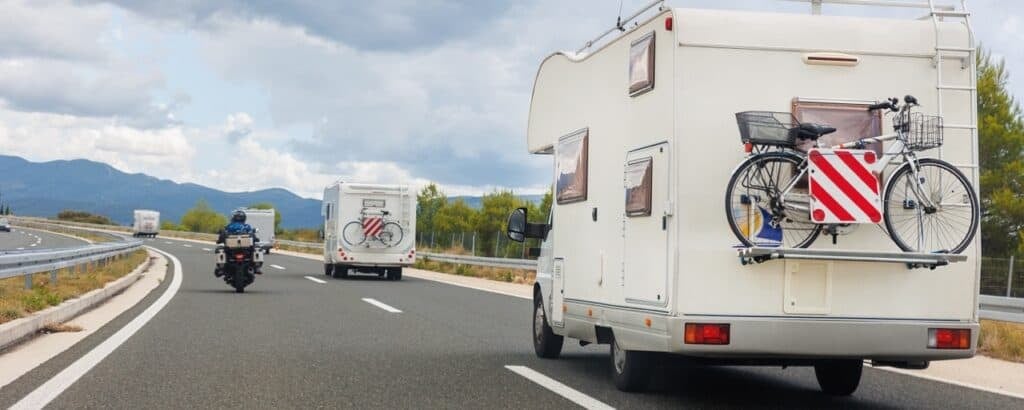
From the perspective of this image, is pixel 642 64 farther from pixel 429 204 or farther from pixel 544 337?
pixel 429 204

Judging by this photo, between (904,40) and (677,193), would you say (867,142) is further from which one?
(677,193)

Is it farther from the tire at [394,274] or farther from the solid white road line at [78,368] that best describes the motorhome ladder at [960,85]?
the tire at [394,274]

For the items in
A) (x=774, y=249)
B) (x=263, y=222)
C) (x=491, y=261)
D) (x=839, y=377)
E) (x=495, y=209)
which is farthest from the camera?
(x=495, y=209)

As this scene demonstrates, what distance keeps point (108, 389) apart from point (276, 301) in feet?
35.2

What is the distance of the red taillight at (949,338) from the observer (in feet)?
22.7

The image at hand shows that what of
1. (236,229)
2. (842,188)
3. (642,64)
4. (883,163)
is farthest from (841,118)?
(236,229)

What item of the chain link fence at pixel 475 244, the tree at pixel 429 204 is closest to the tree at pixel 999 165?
the chain link fence at pixel 475 244

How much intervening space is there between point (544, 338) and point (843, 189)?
14.1 feet

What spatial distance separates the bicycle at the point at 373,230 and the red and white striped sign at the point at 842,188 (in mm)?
22818

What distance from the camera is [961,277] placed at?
22.7 ft

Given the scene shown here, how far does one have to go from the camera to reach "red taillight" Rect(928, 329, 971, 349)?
6.91 m

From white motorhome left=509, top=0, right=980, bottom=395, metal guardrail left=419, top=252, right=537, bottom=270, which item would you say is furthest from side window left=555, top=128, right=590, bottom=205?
metal guardrail left=419, top=252, right=537, bottom=270

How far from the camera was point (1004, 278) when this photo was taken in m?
19.8

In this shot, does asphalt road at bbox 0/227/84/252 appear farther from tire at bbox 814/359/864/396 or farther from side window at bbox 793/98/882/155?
side window at bbox 793/98/882/155
